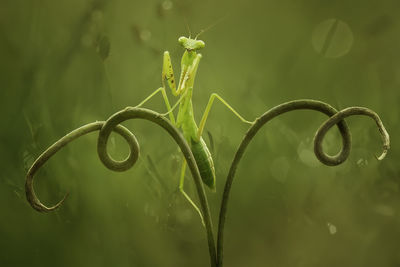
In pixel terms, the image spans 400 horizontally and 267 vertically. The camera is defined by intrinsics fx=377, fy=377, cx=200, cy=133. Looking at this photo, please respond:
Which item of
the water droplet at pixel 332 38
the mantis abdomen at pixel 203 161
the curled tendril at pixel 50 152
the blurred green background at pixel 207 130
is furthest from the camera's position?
the water droplet at pixel 332 38

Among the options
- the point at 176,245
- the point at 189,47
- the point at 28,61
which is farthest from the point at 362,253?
the point at 28,61

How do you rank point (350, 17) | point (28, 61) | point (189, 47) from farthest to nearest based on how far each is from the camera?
point (350, 17) < point (28, 61) < point (189, 47)

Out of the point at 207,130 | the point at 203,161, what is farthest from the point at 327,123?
the point at 207,130

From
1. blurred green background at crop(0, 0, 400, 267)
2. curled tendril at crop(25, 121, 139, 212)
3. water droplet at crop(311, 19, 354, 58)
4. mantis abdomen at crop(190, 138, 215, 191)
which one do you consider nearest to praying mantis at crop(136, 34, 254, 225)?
mantis abdomen at crop(190, 138, 215, 191)

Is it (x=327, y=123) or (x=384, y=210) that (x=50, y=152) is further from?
(x=384, y=210)

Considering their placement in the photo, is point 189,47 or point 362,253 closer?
point 189,47

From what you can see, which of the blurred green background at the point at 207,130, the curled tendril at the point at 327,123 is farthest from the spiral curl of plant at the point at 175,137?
the blurred green background at the point at 207,130

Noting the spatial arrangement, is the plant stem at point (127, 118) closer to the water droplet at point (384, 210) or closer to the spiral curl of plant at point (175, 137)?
the spiral curl of plant at point (175, 137)

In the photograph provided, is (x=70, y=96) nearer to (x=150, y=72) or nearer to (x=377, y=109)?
(x=150, y=72)
